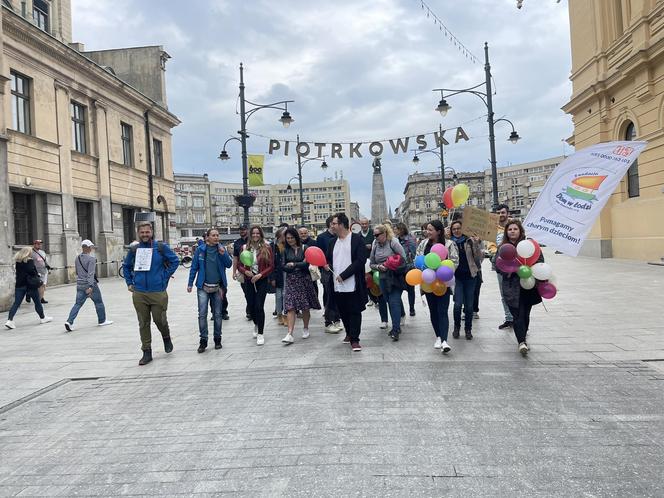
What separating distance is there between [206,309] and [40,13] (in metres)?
22.4

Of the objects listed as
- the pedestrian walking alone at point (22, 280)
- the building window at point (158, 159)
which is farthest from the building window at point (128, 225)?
the pedestrian walking alone at point (22, 280)

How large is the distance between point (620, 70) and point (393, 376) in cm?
1852

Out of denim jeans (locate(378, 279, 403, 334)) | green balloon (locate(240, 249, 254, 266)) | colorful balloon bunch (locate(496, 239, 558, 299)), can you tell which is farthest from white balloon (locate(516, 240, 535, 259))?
green balloon (locate(240, 249, 254, 266))

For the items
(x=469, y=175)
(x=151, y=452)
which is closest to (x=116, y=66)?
(x=151, y=452)

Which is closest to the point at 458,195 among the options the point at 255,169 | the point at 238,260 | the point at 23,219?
the point at 238,260

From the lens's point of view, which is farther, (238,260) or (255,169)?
(255,169)

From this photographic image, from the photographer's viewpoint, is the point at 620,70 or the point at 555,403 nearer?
the point at 555,403

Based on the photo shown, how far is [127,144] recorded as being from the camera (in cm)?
2491

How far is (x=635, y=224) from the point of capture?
A: 1870 cm

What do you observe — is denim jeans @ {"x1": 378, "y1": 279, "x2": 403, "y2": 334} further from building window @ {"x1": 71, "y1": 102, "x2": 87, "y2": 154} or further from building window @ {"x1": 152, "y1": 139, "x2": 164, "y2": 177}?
building window @ {"x1": 152, "y1": 139, "x2": 164, "y2": 177}

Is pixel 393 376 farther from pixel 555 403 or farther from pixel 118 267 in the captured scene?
pixel 118 267

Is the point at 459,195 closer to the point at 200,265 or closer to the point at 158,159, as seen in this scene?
the point at 200,265

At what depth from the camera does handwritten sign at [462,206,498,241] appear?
270 inches

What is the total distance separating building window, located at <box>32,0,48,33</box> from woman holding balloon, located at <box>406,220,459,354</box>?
75.2 feet
